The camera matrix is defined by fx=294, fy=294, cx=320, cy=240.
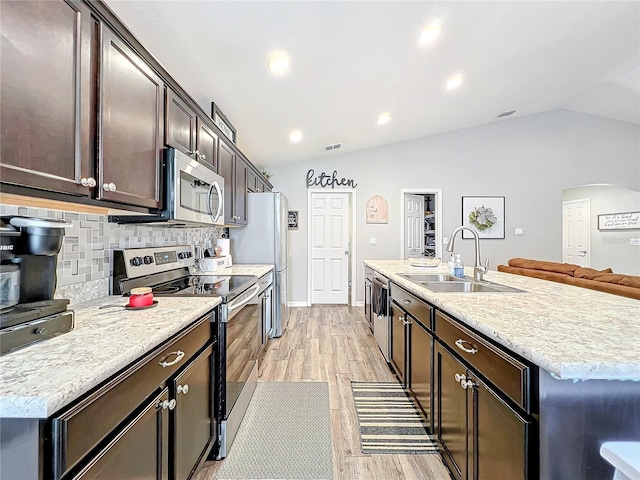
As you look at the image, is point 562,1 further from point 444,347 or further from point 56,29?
point 56,29

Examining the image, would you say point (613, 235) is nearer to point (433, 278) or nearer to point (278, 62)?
point (433, 278)

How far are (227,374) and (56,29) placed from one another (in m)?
1.59

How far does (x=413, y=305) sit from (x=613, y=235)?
6619 millimetres

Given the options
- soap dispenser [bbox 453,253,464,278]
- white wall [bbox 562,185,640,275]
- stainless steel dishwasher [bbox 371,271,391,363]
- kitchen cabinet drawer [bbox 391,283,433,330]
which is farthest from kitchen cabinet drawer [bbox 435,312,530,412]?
white wall [bbox 562,185,640,275]

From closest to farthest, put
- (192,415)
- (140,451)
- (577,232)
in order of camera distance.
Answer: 1. (140,451)
2. (192,415)
3. (577,232)

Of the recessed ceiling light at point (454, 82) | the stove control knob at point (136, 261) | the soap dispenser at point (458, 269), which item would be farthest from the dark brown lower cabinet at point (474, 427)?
the recessed ceiling light at point (454, 82)

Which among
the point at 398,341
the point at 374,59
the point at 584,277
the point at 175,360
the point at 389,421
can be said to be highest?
the point at 374,59

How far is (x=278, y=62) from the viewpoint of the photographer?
2.21m

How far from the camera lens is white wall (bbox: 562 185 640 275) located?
18.3 ft

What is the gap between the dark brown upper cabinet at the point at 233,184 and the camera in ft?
8.55

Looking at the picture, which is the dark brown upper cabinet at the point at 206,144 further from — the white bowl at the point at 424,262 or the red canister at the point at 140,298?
the white bowl at the point at 424,262

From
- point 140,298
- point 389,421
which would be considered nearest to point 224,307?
point 140,298

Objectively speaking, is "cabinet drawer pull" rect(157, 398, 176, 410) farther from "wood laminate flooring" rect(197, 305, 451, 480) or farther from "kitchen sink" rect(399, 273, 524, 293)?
"kitchen sink" rect(399, 273, 524, 293)

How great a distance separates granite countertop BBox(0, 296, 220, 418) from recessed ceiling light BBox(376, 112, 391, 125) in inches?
138
